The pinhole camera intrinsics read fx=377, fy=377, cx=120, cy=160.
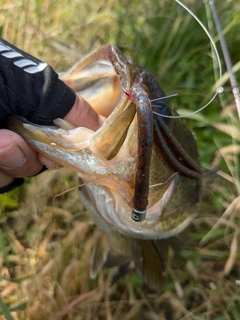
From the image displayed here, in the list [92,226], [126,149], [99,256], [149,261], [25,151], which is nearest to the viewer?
[126,149]

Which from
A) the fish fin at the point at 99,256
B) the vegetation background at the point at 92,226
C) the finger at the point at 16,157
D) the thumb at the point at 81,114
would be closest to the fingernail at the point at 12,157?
the finger at the point at 16,157

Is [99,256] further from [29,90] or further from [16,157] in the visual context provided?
[29,90]

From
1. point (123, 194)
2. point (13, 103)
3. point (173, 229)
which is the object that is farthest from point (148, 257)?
point (13, 103)

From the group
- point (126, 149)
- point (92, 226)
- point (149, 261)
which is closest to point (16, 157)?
point (126, 149)

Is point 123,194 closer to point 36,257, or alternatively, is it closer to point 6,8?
point 36,257

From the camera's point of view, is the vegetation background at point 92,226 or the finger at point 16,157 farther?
the vegetation background at point 92,226

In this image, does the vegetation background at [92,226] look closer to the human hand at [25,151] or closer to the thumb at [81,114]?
the human hand at [25,151]

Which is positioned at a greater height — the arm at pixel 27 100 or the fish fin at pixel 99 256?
the arm at pixel 27 100

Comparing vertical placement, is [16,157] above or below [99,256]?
above
